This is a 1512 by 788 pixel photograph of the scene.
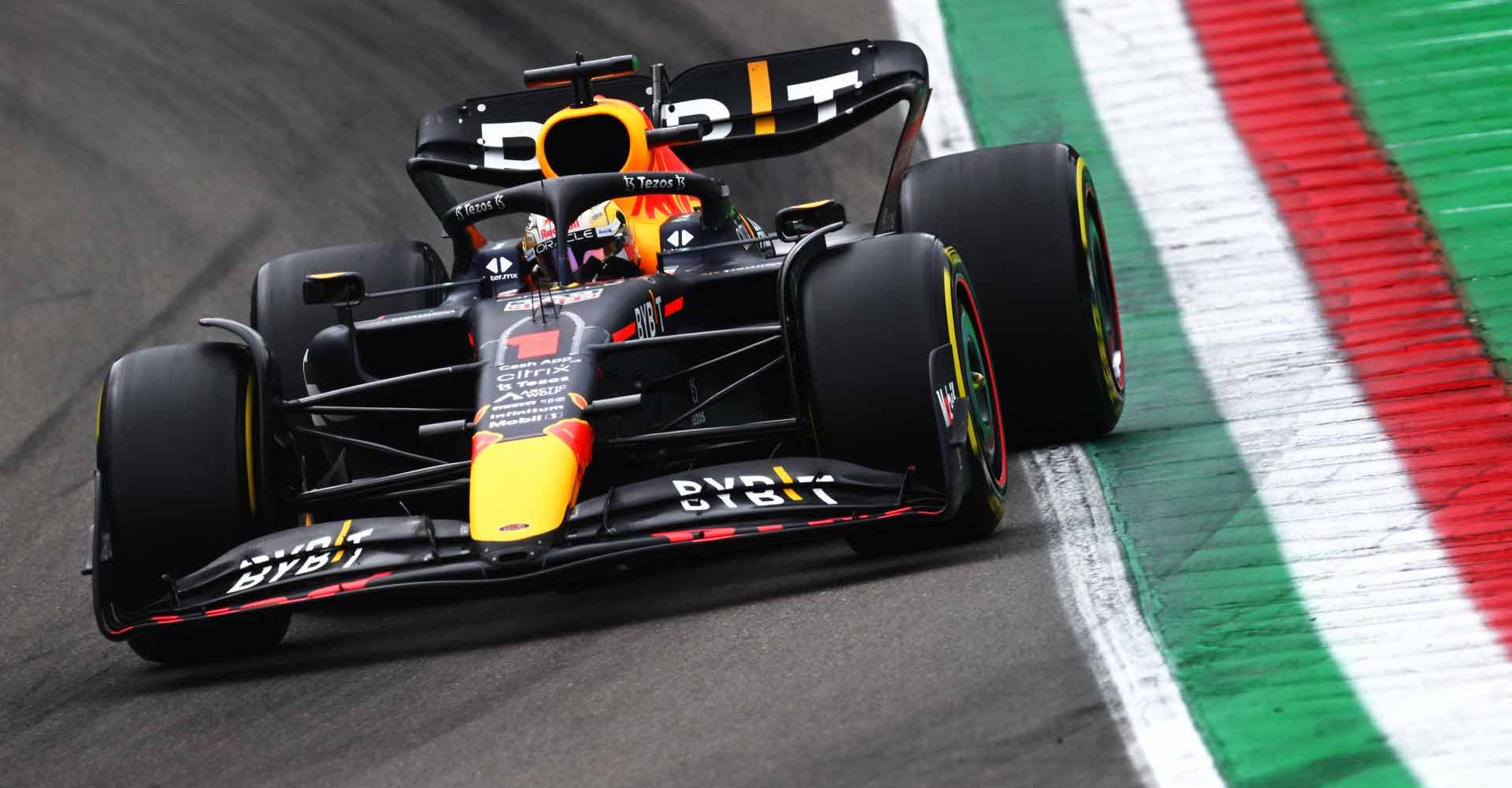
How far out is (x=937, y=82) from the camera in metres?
14.4

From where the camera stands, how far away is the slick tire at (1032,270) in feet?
26.7

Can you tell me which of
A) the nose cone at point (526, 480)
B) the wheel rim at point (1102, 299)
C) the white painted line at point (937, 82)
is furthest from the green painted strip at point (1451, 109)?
the nose cone at point (526, 480)

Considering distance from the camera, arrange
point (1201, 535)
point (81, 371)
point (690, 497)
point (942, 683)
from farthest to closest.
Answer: point (81, 371)
point (1201, 535)
point (690, 497)
point (942, 683)

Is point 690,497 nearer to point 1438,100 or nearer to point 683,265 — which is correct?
point 683,265

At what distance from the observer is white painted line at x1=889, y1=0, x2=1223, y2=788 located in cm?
478

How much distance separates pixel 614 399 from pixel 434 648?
1.01 m

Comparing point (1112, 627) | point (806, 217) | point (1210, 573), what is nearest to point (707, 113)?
point (806, 217)

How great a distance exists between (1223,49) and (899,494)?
327 inches

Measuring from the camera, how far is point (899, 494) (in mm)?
6578

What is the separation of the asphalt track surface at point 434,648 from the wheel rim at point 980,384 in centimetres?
30

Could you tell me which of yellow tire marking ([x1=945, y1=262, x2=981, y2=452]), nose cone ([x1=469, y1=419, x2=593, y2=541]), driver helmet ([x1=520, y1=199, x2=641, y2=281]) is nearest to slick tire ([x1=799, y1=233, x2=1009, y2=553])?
yellow tire marking ([x1=945, y1=262, x2=981, y2=452])

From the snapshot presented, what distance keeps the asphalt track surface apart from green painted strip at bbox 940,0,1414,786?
0.32 meters

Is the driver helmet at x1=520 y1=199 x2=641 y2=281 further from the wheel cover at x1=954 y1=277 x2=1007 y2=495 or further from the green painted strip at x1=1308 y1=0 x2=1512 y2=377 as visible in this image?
the green painted strip at x1=1308 y1=0 x2=1512 y2=377

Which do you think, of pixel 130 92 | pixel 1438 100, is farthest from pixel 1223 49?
pixel 130 92
